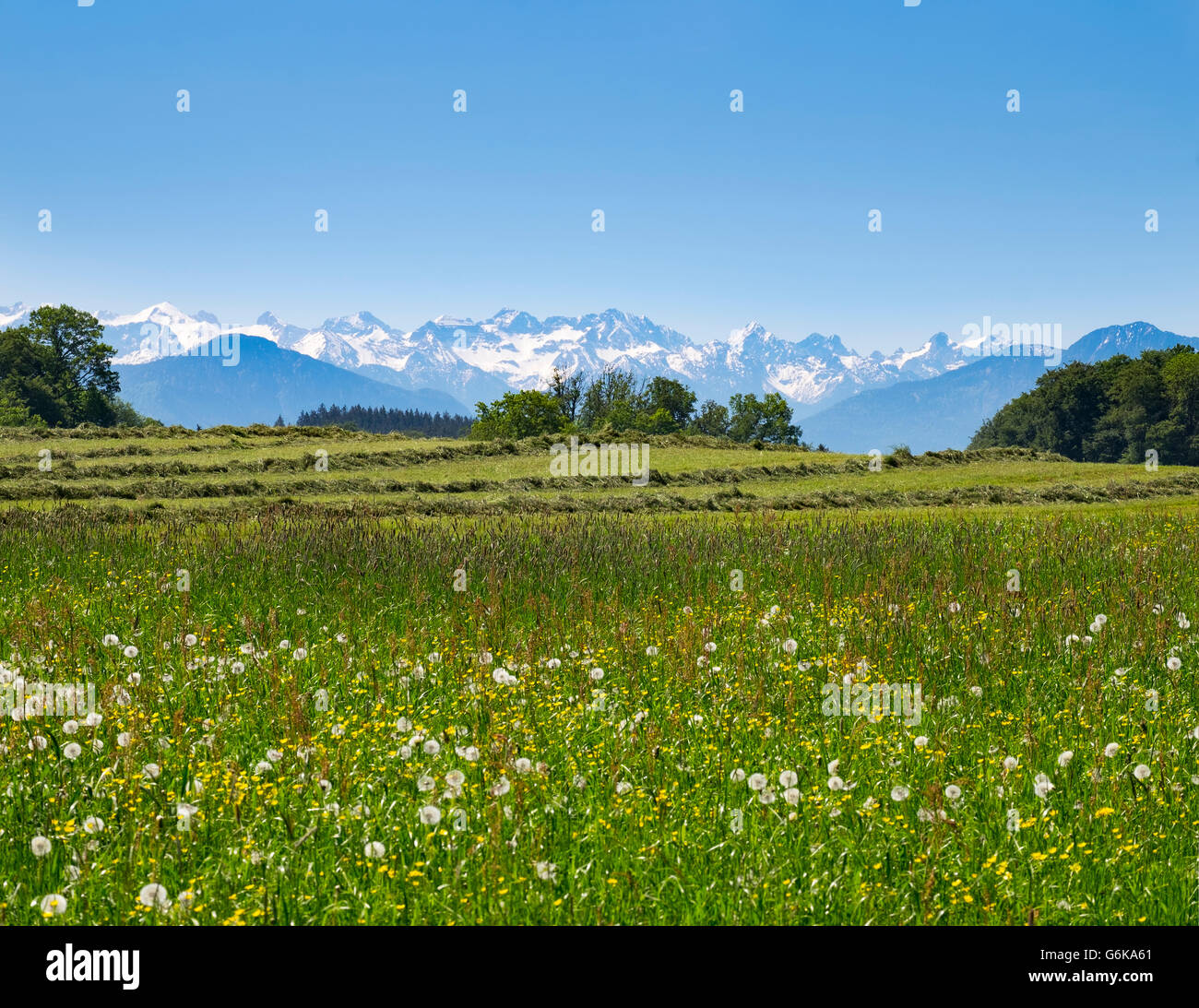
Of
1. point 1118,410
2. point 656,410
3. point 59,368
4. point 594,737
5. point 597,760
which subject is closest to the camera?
point 597,760

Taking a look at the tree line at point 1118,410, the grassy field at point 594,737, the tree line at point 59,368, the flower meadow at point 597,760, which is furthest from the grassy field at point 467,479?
the tree line at point 1118,410

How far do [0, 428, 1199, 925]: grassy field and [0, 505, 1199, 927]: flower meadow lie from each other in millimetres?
27

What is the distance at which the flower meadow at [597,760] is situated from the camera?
4.08 meters

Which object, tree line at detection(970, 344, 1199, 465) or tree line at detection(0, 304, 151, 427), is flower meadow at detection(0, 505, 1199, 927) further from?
tree line at detection(970, 344, 1199, 465)

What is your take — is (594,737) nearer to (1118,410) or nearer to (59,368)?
(59,368)

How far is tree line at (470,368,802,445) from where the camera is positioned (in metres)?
134

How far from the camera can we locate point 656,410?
148 metres

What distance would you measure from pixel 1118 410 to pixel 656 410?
222ft

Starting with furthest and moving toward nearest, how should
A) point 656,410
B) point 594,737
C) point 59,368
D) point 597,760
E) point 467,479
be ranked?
point 656,410
point 59,368
point 467,479
point 594,737
point 597,760

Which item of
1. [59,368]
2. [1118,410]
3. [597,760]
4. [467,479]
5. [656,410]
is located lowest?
[597,760]

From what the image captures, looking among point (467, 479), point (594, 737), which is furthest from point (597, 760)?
point (467, 479)
